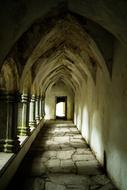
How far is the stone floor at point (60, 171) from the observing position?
4.78 metres

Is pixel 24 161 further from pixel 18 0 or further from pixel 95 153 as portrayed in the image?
pixel 18 0

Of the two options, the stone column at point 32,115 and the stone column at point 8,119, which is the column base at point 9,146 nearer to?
the stone column at point 8,119

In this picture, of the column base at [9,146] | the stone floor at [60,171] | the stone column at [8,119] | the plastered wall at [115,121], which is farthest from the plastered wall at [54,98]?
the column base at [9,146]

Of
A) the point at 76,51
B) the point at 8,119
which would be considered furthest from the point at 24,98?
the point at 8,119

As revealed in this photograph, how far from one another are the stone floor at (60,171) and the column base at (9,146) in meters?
0.53

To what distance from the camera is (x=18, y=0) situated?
335 centimetres

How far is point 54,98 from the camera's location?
63.3 feet

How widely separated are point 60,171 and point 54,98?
541 inches

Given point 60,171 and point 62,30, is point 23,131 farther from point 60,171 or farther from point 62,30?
point 62,30

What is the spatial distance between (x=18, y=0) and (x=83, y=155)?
16.6 feet

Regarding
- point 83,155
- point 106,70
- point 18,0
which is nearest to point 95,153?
point 83,155

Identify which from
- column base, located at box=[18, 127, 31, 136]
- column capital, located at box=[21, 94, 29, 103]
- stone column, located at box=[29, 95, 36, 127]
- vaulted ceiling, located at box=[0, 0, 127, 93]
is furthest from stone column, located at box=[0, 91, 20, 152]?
stone column, located at box=[29, 95, 36, 127]

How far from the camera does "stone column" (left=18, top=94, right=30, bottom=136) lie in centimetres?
766

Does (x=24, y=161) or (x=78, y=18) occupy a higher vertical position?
(x=78, y=18)
